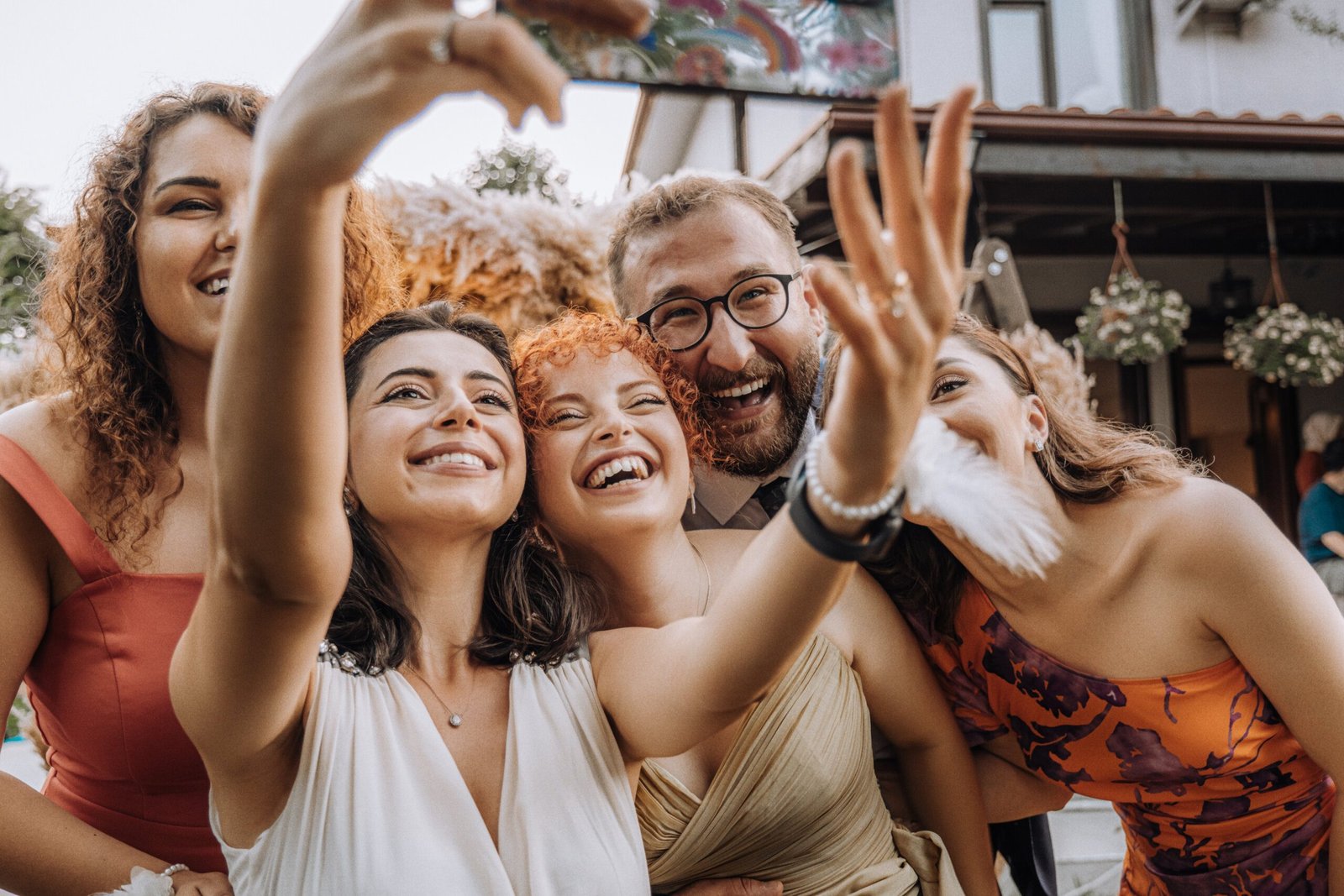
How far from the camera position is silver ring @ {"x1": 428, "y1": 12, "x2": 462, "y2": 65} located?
0.84 m

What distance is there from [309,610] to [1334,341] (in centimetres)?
724

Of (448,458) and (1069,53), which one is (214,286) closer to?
(448,458)

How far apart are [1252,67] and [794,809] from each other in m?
8.97

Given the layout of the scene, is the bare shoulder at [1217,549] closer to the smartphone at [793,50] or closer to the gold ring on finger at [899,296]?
the gold ring on finger at [899,296]

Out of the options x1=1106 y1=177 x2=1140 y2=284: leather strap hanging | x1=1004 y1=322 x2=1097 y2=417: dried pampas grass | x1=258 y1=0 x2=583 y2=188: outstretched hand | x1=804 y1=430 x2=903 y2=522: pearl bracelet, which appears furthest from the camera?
x1=1106 y1=177 x2=1140 y2=284: leather strap hanging

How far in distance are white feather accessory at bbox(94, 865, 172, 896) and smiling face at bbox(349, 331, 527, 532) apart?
70 cm

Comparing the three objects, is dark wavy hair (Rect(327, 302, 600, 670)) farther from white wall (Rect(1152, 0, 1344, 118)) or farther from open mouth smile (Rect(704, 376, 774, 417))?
white wall (Rect(1152, 0, 1344, 118))

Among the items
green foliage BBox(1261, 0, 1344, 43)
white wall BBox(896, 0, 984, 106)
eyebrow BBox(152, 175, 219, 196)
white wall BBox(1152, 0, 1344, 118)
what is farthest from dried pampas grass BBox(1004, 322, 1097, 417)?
green foliage BBox(1261, 0, 1344, 43)

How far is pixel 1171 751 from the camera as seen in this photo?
6.17 ft

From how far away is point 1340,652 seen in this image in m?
1.76

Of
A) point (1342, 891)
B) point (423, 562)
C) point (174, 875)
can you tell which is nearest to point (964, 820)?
point (1342, 891)

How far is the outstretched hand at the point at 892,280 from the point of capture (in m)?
0.93

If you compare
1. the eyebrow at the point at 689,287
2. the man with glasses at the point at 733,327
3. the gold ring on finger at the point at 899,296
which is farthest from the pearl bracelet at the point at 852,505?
the eyebrow at the point at 689,287

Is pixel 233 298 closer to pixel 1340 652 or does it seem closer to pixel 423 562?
pixel 423 562
